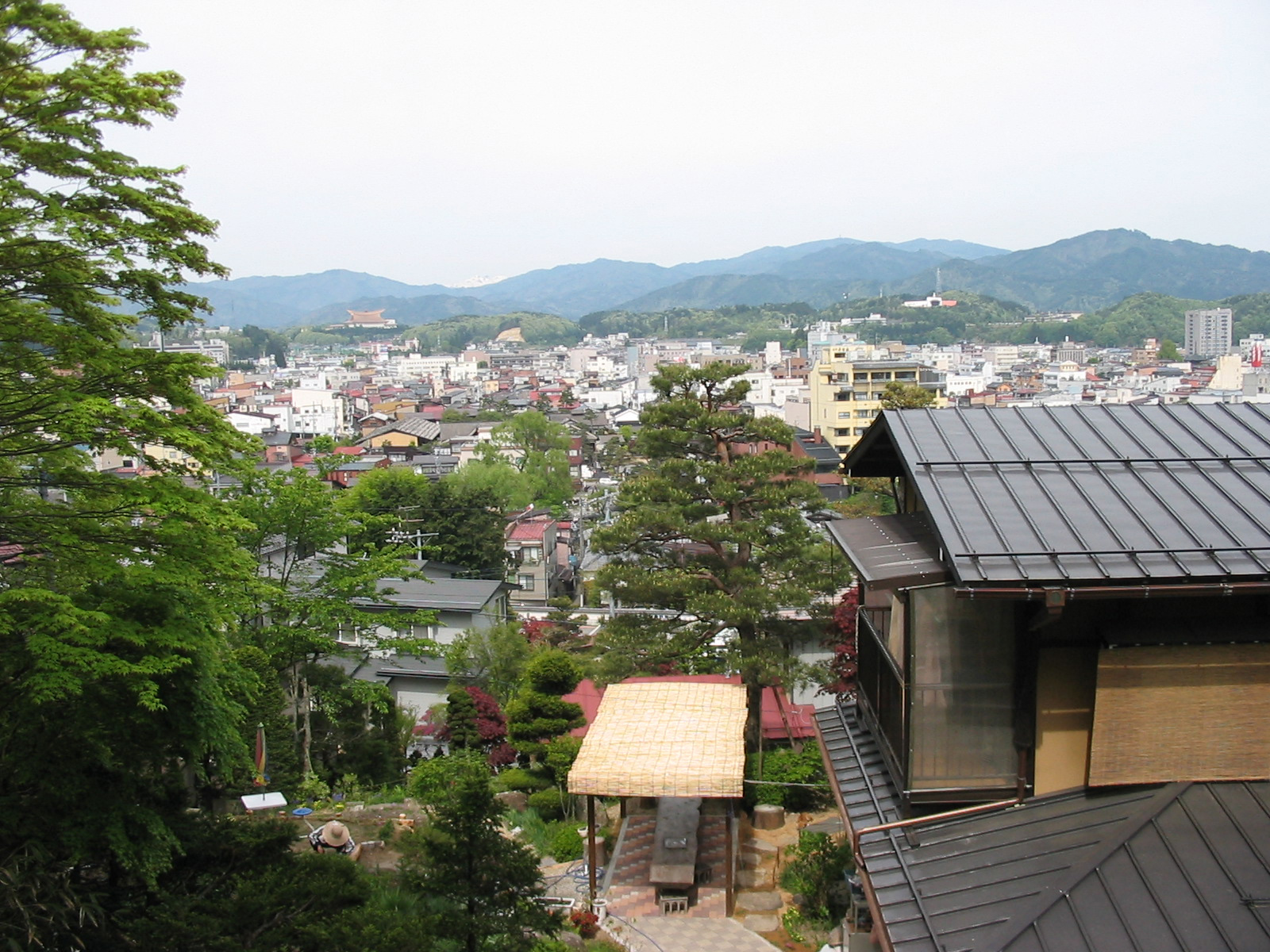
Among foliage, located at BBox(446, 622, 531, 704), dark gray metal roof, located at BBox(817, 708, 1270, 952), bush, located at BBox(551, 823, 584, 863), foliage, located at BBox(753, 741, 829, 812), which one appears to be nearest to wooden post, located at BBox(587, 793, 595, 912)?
bush, located at BBox(551, 823, 584, 863)

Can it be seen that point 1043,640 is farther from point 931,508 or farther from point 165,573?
point 165,573

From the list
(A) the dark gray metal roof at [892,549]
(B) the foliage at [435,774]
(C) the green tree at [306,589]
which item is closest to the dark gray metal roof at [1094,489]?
(A) the dark gray metal roof at [892,549]

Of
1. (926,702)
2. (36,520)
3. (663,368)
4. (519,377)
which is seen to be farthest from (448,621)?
(519,377)

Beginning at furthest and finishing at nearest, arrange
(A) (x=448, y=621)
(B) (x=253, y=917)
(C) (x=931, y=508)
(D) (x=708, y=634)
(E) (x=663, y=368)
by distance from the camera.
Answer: (A) (x=448, y=621), (E) (x=663, y=368), (D) (x=708, y=634), (B) (x=253, y=917), (C) (x=931, y=508)

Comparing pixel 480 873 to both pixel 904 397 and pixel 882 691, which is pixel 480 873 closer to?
pixel 882 691

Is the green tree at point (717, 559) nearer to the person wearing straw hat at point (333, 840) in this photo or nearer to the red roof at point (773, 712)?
the red roof at point (773, 712)

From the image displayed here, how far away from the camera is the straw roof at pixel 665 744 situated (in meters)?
8.05

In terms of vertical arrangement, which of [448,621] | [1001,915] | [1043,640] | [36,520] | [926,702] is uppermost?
[36,520]

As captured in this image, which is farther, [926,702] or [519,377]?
[519,377]

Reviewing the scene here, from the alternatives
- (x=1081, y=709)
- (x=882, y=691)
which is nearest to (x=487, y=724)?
(x=882, y=691)

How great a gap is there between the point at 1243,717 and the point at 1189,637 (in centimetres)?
42

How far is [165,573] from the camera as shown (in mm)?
5363

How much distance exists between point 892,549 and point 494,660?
50.5 ft

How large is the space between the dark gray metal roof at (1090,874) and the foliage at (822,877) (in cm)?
338
